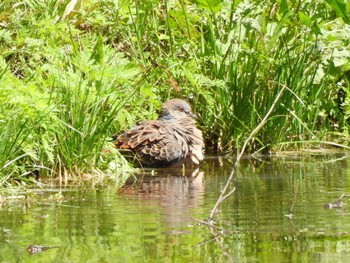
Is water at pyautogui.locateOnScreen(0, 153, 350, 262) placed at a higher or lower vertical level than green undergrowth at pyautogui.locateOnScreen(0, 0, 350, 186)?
lower

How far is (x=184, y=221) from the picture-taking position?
6074 millimetres

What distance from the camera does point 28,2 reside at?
10.3 metres

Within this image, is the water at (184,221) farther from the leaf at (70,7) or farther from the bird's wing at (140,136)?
Result: the leaf at (70,7)

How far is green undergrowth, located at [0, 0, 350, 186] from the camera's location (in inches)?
335

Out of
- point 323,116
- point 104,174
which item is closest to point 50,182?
point 104,174

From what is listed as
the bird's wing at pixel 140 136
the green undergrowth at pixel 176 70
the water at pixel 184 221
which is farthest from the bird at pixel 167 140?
the water at pixel 184 221

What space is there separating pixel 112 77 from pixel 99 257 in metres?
4.09

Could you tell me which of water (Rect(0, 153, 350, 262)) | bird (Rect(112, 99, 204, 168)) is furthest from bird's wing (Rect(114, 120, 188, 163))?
water (Rect(0, 153, 350, 262))

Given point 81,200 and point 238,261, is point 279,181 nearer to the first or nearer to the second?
point 81,200

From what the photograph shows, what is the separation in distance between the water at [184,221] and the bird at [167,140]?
0.96 m

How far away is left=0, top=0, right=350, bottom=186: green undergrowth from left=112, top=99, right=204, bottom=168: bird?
19 cm

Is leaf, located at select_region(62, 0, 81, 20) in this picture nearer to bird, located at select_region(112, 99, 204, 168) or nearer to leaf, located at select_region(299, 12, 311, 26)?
bird, located at select_region(112, 99, 204, 168)

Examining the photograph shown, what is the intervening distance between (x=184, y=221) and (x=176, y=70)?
15.2ft

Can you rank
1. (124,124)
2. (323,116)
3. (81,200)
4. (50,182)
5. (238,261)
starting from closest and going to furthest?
1. (238,261)
2. (81,200)
3. (50,182)
4. (124,124)
5. (323,116)
